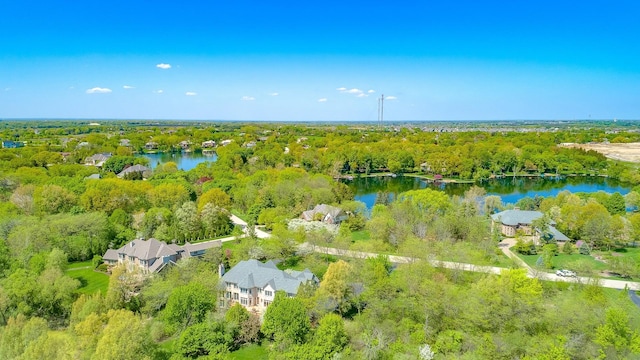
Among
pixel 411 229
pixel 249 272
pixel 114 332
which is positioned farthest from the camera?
pixel 411 229

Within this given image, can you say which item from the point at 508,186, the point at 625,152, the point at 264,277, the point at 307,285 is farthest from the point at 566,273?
the point at 625,152

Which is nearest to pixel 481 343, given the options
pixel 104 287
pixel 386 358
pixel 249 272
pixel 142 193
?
pixel 386 358

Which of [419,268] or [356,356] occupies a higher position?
[419,268]

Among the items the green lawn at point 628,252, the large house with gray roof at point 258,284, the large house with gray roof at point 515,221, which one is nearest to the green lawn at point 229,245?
the large house with gray roof at point 258,284

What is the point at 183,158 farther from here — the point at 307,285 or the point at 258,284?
the point at 307,285

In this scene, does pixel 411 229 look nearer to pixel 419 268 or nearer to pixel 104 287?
pixel 419 268

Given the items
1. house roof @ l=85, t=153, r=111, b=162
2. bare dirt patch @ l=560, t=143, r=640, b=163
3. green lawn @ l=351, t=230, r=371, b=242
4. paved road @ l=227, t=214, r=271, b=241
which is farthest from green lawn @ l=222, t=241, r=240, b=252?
bare dirt patch @ l=560, t=143, r=640, b=163
